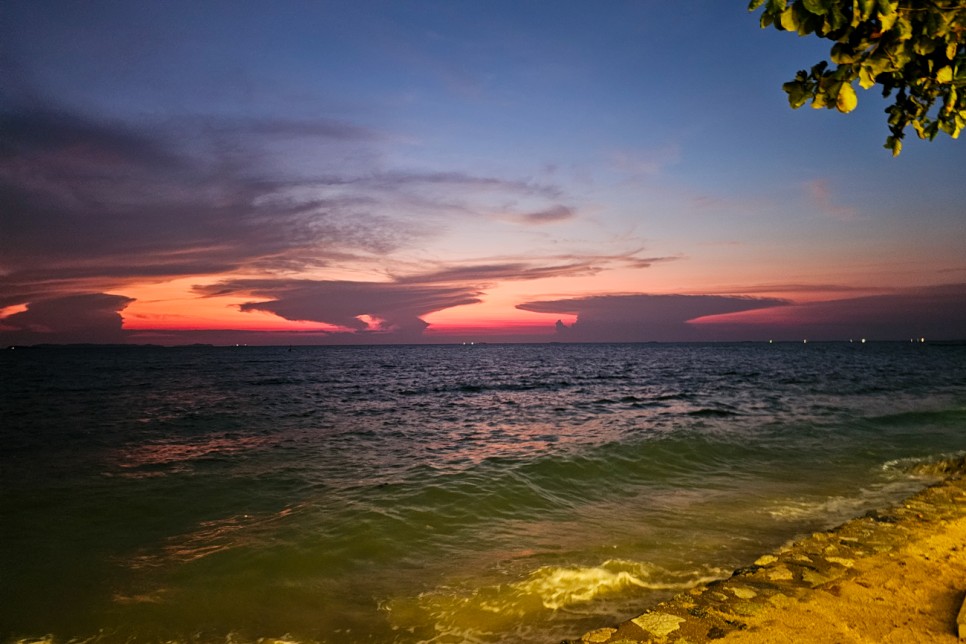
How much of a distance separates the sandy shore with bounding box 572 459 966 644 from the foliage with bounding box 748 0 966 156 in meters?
4.03

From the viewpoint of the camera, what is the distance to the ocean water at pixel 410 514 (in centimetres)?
576

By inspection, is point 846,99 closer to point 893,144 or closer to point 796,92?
point 796,92

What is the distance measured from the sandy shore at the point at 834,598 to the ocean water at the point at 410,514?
0.87 meters

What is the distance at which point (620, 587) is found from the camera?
5.95m

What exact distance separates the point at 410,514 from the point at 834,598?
22.6ft

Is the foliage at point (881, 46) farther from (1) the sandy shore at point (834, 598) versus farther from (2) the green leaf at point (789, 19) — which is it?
(1) the sandy shore at point (834, 598)

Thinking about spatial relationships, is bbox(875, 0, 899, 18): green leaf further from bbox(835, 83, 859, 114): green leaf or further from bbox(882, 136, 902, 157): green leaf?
bbox(882, 136, 902, 157): green leaf

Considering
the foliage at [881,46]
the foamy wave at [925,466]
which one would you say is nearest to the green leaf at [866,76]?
the foliage at [881,46]

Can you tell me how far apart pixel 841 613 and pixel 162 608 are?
7602 mm

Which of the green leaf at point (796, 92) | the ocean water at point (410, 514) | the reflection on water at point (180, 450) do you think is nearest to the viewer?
the green leaf at point (796, 92)

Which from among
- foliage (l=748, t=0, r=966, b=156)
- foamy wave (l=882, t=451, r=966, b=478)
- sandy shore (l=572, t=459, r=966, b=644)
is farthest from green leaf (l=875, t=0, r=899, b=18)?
foamy wave (l=882, t=451, r=966, b=478)

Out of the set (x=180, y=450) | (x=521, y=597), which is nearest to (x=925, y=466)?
(x=521, y=597)

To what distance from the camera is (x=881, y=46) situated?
2561 mm

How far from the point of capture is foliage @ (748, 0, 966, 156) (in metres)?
2.32
